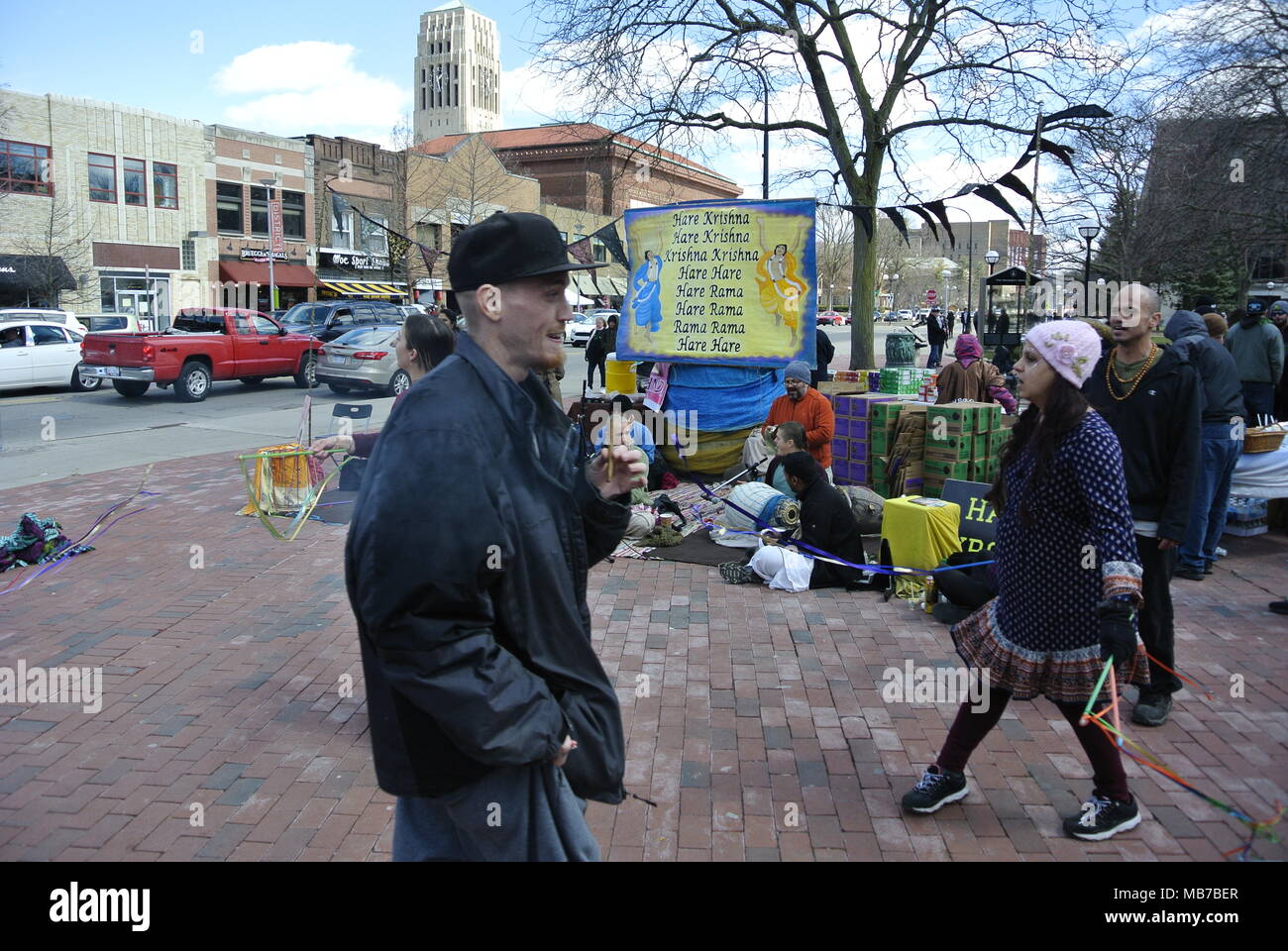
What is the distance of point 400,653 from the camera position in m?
1.67

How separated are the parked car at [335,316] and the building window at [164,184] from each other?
49.6ft

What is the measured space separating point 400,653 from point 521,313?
0.74 m

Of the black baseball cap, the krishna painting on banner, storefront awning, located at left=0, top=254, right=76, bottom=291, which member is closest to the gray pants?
the black baseball cap

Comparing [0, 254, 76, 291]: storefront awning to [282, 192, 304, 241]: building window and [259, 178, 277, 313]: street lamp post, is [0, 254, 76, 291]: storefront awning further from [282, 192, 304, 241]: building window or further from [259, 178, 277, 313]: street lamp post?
[282, 192, 304, 241]: building window

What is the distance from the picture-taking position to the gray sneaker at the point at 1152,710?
174 inches

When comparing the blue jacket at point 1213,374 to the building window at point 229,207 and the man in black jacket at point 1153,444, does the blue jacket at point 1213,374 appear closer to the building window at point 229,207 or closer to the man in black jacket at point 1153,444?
the man in black jacket at point 1153,444

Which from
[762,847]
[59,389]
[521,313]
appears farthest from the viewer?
[59,389]

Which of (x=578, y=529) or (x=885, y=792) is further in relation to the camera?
(x=885, y=792)

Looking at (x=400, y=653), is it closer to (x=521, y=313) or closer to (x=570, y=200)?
(x=521, y=313)

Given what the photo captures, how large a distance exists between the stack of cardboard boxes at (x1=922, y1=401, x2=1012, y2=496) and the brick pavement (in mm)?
2354

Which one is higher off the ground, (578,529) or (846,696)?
(578,529)

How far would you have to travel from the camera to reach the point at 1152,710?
443cm

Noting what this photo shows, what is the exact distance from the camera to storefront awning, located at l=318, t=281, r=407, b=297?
45938 mm

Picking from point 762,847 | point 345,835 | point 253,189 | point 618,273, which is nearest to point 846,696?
point 762,847
